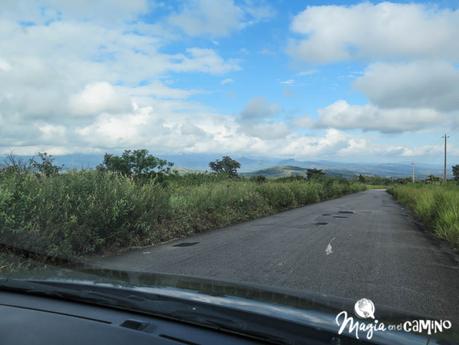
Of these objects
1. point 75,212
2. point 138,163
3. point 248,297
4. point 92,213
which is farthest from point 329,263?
point 138,163

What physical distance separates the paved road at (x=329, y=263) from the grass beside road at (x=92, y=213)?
24.9 inches

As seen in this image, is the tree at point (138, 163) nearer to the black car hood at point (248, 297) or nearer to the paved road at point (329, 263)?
the paved road at point (329, 263)

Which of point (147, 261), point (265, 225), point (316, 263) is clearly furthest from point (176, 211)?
point (316, 263)

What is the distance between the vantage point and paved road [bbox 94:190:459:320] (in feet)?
21.9

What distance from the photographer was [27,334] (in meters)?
2.38

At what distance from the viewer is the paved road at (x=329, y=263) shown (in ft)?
21.9

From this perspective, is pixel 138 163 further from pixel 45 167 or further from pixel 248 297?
pixel 248 297

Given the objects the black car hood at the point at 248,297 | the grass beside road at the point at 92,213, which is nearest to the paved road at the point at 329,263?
the grass beside road at the point at 92,213

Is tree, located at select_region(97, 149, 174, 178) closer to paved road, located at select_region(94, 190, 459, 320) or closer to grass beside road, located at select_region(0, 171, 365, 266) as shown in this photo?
grass beside road, located at select_region(0, 171, 365, 266)

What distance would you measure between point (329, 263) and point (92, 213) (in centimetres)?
480

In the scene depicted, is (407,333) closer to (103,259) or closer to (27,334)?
(27,334)

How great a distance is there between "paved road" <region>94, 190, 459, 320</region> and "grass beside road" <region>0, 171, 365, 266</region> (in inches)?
24.9

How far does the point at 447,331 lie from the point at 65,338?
6.34 ft

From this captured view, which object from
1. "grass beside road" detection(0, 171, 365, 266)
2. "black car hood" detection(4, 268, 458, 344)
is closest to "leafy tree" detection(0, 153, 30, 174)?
"grass beside road" detection(0, 171, 365, 266)
